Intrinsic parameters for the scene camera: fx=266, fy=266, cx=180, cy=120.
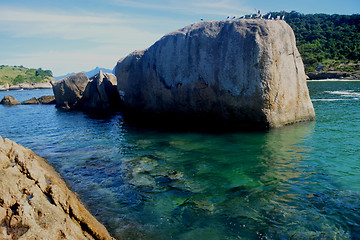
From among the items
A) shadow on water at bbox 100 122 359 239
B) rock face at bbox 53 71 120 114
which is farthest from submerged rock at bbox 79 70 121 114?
shadow on water at bbox 100 122 359 239

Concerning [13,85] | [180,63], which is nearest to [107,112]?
[180,63]

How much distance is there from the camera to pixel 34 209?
157 inches

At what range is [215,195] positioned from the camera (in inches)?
251

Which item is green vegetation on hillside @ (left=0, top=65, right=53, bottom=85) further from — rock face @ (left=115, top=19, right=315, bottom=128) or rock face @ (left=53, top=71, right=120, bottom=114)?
rock face @ (left=115, top=19, right=315, bottom=128)

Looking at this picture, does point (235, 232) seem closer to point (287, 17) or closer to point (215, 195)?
point (215, 195)

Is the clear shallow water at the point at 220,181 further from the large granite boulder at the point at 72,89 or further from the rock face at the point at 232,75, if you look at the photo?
the large granite boulder at the point at 72,89

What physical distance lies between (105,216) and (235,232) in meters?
2.74

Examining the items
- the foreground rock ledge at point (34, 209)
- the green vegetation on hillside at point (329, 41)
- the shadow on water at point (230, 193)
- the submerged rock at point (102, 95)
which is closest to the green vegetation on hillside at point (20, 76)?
the submerged rock at point (102, 95)

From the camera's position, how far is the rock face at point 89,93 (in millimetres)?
22547

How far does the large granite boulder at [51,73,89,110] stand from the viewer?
85.6 ft

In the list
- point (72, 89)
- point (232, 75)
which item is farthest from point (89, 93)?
point (232, 75)

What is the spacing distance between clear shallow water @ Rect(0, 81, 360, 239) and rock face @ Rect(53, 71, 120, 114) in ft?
32.4

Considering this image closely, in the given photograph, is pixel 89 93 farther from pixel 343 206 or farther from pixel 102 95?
pixel 343 206

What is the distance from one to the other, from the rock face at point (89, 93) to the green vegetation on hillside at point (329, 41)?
6250cm
